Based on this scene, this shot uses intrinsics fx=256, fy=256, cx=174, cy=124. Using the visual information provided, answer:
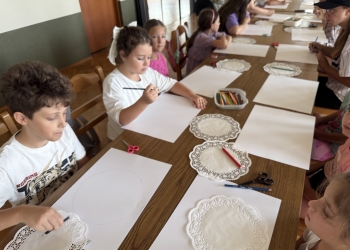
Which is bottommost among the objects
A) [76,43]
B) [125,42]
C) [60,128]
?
[76,43]

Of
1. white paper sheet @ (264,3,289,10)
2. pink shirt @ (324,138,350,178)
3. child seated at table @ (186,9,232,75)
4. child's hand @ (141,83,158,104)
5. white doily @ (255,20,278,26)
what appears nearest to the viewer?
pink shirt @ (324,138,350,178)

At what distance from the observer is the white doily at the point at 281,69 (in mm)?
1467

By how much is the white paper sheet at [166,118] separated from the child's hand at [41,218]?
449 millimetres

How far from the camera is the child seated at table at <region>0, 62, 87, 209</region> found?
32.2 inches

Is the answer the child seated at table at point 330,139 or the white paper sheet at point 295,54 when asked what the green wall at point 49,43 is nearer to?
the white paper sheet at point 295,54

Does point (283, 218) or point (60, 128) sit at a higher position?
point (60, 128)

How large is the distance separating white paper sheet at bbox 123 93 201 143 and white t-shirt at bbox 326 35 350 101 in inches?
35.7

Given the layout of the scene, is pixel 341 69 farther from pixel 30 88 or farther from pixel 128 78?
pixel 30 88

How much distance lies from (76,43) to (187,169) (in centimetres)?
320

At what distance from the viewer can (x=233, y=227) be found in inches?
26.0

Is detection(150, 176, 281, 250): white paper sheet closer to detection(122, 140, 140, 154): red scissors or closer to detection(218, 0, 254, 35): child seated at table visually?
detection(122, 140, 140, 154): red scissors

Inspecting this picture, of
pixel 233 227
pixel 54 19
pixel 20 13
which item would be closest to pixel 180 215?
pixel 233 227

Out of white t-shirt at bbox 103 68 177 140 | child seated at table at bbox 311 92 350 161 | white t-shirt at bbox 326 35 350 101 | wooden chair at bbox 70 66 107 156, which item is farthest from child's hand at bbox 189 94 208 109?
white t-shirt at bbox 326 35 350 101

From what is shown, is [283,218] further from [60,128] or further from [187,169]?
[60,128]
